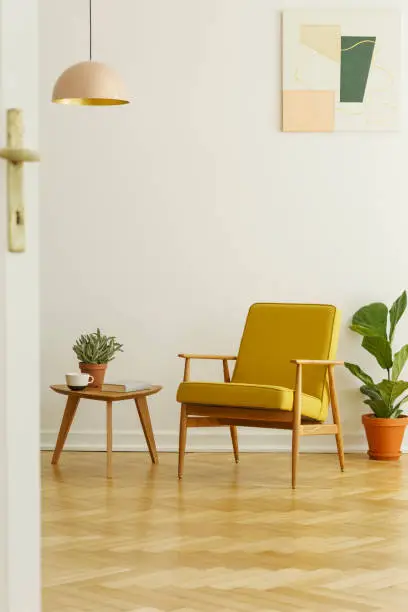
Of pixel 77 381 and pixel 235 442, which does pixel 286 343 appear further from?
pixel 77 381

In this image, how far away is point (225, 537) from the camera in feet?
12.9

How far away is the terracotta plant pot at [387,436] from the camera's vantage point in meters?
5.89

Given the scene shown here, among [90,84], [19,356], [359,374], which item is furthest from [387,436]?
[19,356]

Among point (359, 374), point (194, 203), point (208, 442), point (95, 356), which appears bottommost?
point (208, 442)

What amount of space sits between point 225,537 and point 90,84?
2.38m

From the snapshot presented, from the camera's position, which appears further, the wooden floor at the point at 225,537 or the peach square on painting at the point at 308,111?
the peach square on painting at the point at 308,111

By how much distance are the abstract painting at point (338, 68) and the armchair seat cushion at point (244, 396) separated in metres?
1.80

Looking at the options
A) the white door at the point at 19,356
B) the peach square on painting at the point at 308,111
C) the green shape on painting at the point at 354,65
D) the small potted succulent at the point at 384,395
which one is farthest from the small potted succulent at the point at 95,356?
the white door at the point at 19,356

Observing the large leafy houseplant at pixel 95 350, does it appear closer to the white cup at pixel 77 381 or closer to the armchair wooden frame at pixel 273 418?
the white cup at pixel 77 381

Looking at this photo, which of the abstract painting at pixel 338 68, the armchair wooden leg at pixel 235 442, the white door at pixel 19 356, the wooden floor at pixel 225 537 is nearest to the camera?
the white door at pixel 19 356

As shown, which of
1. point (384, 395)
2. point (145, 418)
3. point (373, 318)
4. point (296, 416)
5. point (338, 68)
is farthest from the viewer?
point (338, 68)

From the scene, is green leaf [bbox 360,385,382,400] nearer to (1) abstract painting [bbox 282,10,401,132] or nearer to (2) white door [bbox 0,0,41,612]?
(1) abstract painting [bbox 282,10,401,132]

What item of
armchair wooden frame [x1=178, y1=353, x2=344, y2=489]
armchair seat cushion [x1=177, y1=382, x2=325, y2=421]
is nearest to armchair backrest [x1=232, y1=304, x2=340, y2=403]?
armchair wooden frame [x1=178, y1=353, x2=344, y2=489]

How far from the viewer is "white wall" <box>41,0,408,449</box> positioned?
6.24 m
